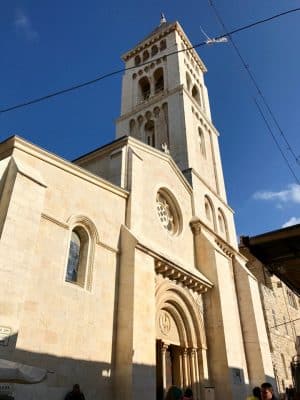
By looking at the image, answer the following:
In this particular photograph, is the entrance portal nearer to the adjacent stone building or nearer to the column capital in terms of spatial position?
the adjacent stone building

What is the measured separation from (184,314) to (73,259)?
509 centimetres

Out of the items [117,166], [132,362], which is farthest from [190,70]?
[132,362]

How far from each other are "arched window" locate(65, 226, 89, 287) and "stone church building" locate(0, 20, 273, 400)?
0.10 ft

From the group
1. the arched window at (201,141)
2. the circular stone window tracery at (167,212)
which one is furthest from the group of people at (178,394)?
the arched window at (201,141)

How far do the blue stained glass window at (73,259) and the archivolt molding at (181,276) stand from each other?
277 centimetres

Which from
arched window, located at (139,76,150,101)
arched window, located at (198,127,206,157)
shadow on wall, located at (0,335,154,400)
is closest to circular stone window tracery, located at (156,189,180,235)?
shadow on wall, located at (0,335,154,400)

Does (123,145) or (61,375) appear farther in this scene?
(123,145)

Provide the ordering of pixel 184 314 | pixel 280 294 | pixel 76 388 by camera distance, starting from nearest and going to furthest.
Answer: pixel 76 388 < pixel 184 314 < pixel 280 294

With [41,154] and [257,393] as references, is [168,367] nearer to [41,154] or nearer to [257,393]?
[257,393]

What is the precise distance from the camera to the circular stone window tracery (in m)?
14.0

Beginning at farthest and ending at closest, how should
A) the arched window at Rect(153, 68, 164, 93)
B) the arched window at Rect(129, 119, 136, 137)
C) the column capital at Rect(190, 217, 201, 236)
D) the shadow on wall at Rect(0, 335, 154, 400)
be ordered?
1. the arched window at Rect(153, 68, 164, 93)
2. the arched window at Rect(129, 119, 136, 137)
3. the column capital at Rect(190, 217, 201, 236)
4. the shadow on wall at Rect(0, 335, 154, 400)

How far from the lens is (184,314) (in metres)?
12.3

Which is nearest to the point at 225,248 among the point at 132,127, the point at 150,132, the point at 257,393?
the point at 150,132

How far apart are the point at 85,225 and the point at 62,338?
11.1 feet
